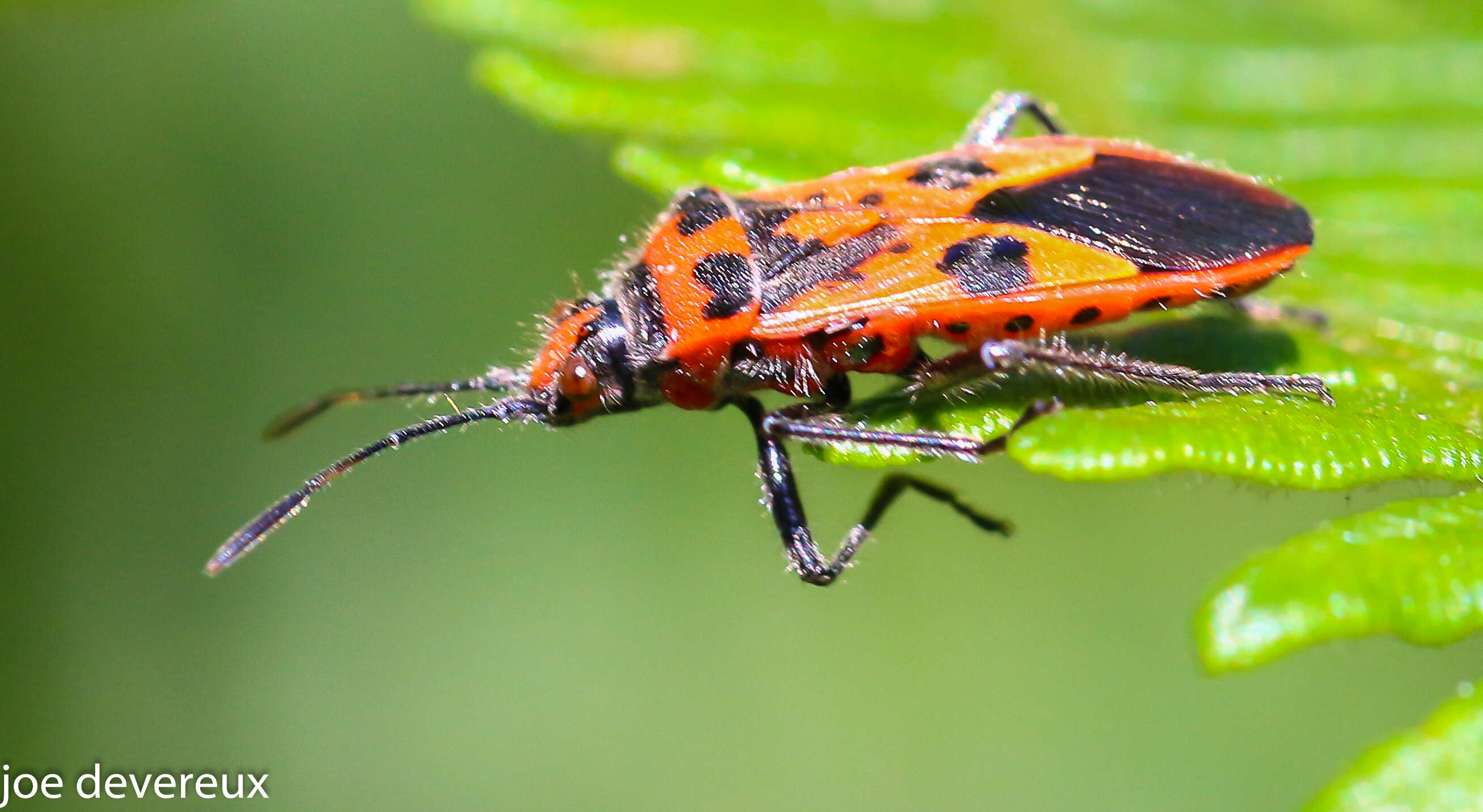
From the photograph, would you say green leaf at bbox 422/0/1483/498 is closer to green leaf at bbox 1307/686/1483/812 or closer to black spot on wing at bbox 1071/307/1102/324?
black spot on wing at bbox 1071/307/1102/324

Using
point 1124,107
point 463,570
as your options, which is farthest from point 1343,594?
point 463,570

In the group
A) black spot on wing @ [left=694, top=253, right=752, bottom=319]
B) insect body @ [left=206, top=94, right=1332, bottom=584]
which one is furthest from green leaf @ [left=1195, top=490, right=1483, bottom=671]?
black spot on wing @ [left=694, top=253, right=752, bottom=319]

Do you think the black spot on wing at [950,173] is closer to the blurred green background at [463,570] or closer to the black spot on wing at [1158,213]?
the black spot on wing at [1158,213]

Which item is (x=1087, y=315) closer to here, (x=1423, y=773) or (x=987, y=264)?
(x=987, y=264)

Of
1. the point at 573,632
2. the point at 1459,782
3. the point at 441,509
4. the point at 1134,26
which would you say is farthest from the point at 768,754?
the point at 1459,782

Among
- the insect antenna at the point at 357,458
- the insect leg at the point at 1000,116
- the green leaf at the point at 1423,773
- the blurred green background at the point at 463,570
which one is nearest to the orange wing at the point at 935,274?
the insect leg at the point at 1000,116
